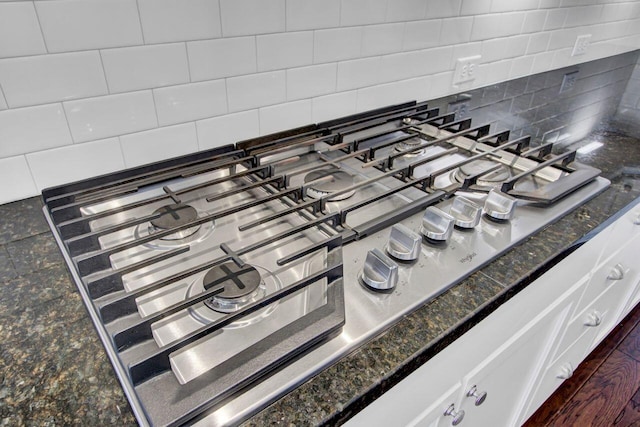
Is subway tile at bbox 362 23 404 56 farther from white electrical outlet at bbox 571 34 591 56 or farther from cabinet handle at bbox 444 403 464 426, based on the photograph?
white electrical outlet at bbox 571 34 591 56

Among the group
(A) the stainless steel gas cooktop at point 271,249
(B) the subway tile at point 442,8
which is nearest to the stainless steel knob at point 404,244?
(A) the stainless steel gas cooktop at point 271,249

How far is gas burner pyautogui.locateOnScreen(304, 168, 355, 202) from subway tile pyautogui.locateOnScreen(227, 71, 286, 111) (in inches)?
9.3

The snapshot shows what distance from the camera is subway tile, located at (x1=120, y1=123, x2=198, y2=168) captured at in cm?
88

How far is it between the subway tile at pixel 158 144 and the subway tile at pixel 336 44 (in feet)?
1.23

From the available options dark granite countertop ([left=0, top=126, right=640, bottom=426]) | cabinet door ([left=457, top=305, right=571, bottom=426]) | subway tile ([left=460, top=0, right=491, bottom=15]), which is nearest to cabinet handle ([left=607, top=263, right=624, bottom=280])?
cabinet door ([left=457, top=305, right=571, bottom=426])

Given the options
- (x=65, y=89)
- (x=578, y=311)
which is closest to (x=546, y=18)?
(x=578, y=311)

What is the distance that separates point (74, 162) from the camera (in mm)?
833

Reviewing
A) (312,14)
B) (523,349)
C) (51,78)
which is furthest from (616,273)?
(51,78)

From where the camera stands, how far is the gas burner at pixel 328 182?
84cm

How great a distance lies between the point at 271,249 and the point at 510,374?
2.04ft

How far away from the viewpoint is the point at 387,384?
509mm

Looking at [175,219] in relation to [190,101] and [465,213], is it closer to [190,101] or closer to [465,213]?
[190,101]

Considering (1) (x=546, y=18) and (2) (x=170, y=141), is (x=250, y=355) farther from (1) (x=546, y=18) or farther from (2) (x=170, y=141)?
(1) (x=546, y=18)

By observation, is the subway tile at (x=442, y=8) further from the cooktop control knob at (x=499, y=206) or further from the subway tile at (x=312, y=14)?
the cooktop control knob at (x=499, y=206)
